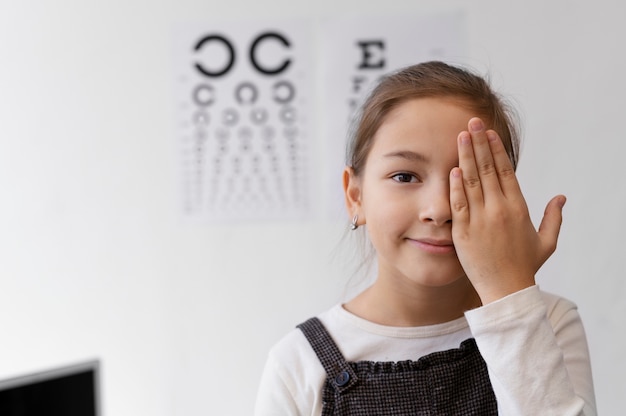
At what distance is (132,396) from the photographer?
175 cm

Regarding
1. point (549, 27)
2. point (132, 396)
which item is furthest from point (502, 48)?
point (132, 396)

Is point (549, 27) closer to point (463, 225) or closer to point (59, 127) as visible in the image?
point (463, 225)

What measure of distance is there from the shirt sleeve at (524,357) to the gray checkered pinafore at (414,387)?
0.42 feet

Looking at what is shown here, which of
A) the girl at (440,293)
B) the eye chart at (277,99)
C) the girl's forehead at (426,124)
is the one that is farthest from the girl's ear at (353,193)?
the eye chart at (277,99)

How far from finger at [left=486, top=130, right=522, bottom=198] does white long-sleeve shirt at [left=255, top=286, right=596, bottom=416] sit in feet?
0.41

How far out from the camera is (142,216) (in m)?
1.75

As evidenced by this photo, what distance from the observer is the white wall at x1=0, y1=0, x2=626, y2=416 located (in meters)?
1.73

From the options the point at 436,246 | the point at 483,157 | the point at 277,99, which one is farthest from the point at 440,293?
the point at 277,99

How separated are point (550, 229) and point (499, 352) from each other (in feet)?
0.60

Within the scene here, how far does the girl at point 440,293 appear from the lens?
0.88m

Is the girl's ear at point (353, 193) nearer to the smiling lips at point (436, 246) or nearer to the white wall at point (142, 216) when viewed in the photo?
the smiling lips at point (436, 246)

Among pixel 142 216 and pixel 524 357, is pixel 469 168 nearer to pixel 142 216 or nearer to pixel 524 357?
pixel 524 357

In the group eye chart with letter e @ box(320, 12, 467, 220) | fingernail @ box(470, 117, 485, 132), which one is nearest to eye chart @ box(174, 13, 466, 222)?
eye chart with letter e @ box(320, 12, 467, 220)

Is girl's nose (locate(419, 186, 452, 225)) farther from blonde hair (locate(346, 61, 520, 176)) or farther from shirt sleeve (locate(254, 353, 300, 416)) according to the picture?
shirt sleeve (locate(254, 353, 300, 416))
